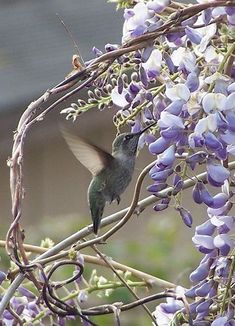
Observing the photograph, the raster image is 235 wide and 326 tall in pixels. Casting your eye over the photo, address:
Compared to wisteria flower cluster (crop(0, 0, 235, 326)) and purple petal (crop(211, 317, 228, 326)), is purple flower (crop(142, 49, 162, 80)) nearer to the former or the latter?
wisteria flower cluster (crop(0, 0, 235, 326))

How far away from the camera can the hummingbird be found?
101 centimetres

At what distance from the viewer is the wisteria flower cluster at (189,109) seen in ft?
2.69

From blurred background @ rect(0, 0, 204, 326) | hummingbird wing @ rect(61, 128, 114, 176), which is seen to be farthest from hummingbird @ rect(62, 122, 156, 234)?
blurred background @ rect(0, 0, 204, 326)

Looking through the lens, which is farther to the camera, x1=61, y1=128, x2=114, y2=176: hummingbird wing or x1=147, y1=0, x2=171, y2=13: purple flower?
x1=61, y1=128, x2=114, y2=176: hummingbird wing

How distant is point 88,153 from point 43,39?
2.63 metres

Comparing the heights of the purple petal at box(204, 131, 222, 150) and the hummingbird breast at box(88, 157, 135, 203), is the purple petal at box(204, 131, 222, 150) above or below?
above

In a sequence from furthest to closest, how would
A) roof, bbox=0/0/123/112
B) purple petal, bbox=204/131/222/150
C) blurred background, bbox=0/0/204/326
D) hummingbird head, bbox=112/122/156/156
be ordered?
roof, bbox=0/0/123/112 < blurred background, bbox=0/0/204/326 < hummingbird head, bbox=112/122/156/156 < purple petal, bbox=204/131/222/150

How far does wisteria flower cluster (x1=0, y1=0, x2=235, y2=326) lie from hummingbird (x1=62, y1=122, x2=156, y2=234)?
0.16ft

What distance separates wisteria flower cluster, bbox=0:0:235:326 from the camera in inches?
32.3

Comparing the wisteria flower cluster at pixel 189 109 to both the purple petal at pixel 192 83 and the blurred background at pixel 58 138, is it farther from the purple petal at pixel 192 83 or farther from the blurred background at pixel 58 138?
the blurred background at pixel 58 138

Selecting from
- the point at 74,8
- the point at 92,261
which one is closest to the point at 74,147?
the point at 92,261

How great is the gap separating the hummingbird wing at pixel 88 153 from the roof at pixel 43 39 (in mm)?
2226

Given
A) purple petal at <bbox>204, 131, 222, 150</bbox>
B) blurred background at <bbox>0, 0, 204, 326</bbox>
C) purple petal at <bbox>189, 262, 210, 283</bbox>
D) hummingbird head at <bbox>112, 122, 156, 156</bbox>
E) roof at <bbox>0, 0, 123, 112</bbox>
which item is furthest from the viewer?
roof at <bbox>0, 0, 123, 112</bbox>

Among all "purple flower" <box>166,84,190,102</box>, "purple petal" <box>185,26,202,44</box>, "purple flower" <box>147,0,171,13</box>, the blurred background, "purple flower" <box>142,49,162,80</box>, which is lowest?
the blurred background
